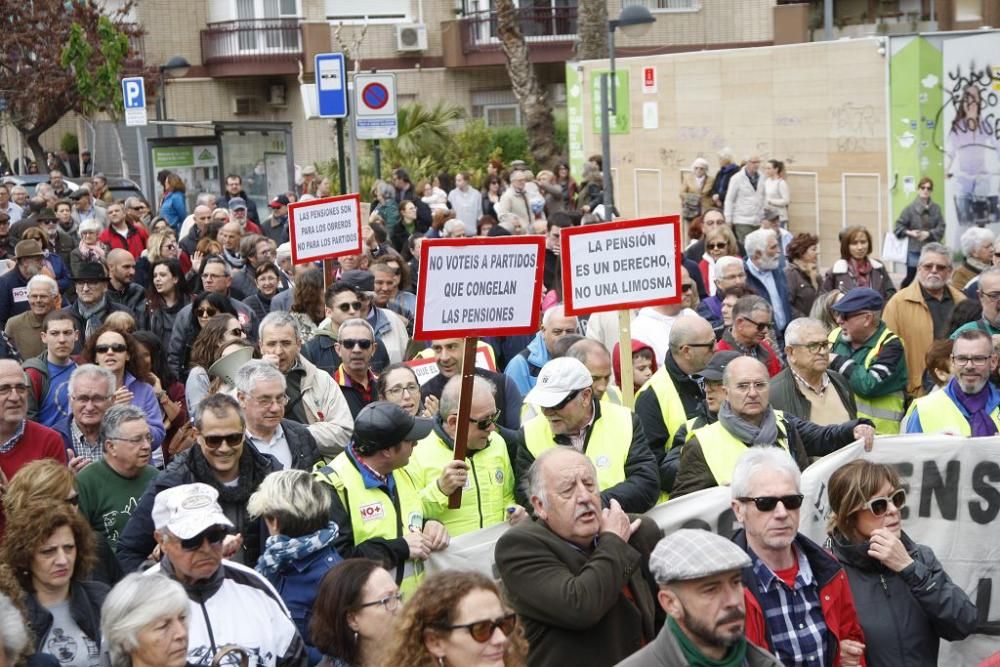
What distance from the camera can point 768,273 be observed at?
11836 millimetres

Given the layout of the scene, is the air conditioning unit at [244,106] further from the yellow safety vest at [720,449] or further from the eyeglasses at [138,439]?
the yellow safety vest at [720,449]

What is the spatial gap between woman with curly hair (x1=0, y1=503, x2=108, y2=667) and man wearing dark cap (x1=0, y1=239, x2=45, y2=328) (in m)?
6.83

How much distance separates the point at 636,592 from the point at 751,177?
16.2 m

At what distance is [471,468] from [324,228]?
5.50 m

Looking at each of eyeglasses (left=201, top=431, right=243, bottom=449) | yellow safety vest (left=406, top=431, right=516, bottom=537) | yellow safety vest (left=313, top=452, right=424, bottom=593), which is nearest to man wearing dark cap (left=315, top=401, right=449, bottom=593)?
yellow safety vest (left=313, top=452, right=424, bottom=593)

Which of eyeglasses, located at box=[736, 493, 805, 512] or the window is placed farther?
the window

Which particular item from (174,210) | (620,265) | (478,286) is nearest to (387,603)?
(478,286)

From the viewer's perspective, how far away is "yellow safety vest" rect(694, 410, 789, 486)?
6430 mm

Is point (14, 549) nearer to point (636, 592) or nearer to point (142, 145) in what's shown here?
point (636, 592)

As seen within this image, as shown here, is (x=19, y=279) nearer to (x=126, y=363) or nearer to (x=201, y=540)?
(x=126, y=363)

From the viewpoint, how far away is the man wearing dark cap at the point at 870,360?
336 inches

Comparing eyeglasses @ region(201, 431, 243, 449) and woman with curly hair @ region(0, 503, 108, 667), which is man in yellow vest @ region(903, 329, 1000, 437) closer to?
eyeglasses @ region(201, 431, 243, 449)

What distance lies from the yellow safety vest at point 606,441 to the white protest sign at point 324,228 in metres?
5.34

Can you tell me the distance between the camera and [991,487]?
A: 22.0 ft
